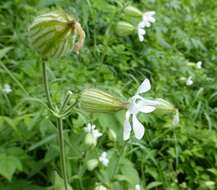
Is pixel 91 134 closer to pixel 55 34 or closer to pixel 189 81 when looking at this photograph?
pixel 55 34

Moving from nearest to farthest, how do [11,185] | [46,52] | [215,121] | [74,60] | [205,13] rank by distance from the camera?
[46,52], [11,185], [74,60], [215,121], [205,13]

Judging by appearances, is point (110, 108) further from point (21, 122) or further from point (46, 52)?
point (21, 122)

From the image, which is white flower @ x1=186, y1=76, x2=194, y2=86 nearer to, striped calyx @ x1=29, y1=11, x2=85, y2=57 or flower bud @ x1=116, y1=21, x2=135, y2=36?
flower bud @ x1=116, y1=21, x2=135, y2=36

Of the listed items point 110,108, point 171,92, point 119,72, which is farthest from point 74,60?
point 110,108

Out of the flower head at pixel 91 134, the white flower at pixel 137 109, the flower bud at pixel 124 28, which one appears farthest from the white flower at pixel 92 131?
the white flower at pixel 137 109

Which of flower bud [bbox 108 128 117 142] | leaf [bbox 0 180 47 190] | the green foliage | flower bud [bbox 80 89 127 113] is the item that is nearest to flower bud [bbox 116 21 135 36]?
the green foliage
